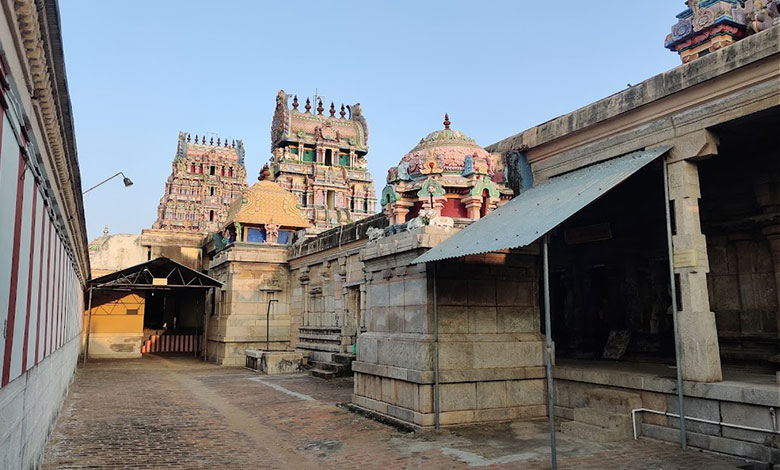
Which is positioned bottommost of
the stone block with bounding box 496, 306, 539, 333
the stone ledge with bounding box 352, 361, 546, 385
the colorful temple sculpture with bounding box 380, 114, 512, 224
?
the stone ledge with bounding box 352, 361, 546, 385

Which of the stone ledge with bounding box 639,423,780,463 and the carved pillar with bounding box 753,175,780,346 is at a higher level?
the carved pillar with bounding box 753,175,780,346

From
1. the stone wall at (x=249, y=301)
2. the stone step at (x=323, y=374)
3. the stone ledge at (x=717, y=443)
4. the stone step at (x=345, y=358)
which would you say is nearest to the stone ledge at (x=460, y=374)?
the stone ledge at (x=717, y=443)

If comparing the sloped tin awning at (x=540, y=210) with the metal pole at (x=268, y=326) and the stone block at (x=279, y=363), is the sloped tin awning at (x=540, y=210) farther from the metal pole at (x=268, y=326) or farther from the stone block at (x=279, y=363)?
the metal pole at (x=268, y=326)

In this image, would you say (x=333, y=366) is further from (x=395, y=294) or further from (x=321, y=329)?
(x=395, y=294)

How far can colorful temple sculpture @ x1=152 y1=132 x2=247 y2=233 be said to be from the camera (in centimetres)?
5906

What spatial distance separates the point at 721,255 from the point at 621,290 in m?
2.65

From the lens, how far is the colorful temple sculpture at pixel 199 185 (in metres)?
59.1

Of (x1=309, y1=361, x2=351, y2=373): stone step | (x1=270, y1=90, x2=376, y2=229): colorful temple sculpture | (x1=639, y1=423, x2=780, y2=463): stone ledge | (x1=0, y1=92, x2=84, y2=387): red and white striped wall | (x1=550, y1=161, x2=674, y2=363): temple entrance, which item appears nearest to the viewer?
(x1=0, y1=92, x2=84, y2=387): red and white striped wall

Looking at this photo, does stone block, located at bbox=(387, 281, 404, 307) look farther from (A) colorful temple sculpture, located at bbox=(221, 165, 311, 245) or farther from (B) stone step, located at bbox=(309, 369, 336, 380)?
(A) colorful temple sculpture, located at bbox=(221, 165, 311, 245)

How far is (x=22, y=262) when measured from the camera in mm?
5359

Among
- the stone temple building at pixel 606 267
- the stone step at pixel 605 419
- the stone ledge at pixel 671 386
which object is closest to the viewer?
the stone ledge at pixel 671 386

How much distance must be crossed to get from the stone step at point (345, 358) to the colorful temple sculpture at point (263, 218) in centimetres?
773

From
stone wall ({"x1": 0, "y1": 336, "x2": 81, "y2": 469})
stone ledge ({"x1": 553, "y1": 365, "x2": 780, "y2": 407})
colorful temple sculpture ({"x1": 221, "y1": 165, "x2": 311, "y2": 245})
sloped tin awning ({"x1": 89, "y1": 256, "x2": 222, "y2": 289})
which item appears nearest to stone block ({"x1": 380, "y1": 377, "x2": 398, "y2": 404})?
stone ledge ({"x1": 553, "y1": 365, "x2": 780, "y2": 407})

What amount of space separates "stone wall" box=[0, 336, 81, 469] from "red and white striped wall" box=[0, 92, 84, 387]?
0.14m
